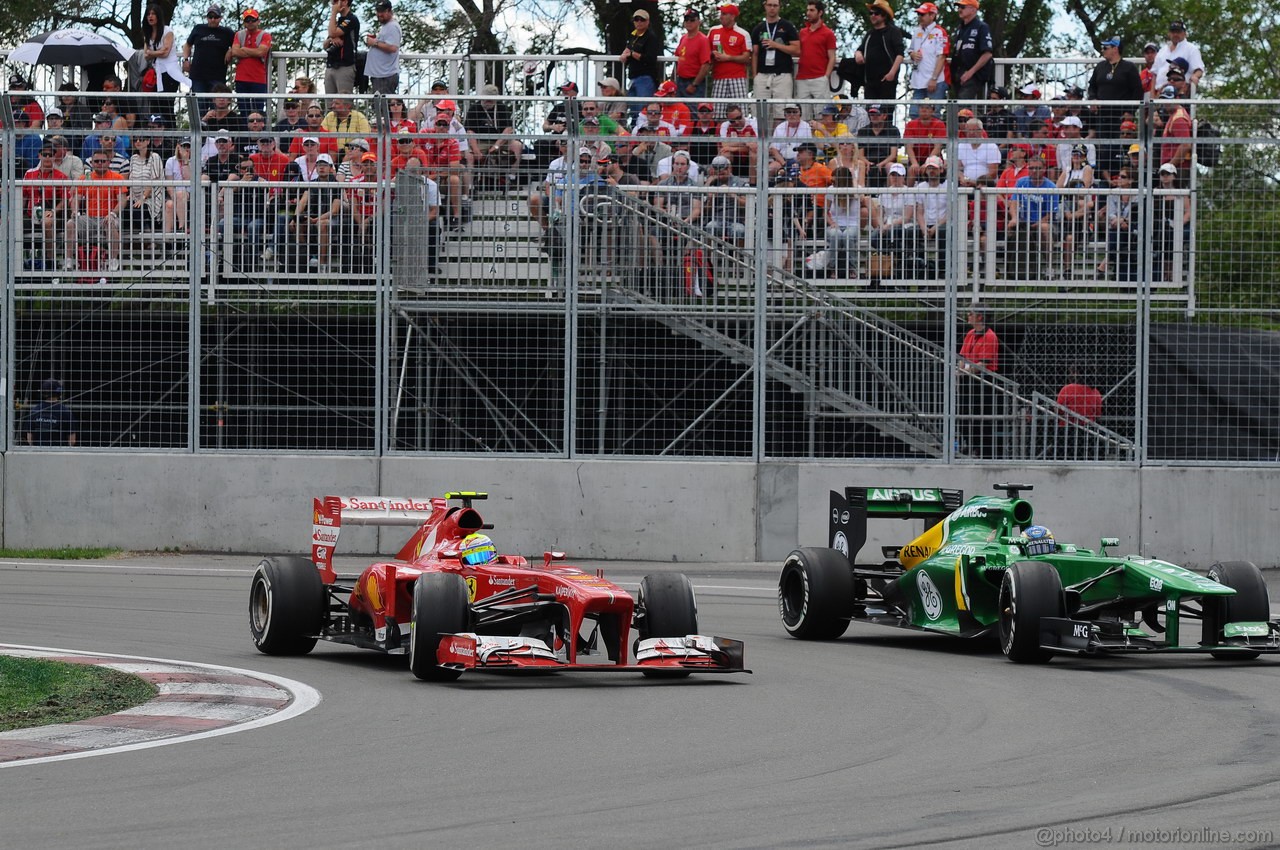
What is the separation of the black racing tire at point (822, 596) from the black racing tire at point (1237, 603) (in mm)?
2570

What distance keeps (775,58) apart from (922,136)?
4.13 m

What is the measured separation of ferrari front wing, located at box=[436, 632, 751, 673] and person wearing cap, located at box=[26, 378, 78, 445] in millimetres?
10362

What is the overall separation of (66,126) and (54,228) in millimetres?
1368

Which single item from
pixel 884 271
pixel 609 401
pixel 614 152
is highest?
pixel 614 152

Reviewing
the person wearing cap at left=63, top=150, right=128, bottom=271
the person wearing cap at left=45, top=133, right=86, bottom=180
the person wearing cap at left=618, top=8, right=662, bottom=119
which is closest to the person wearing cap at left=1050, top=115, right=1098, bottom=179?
the person wearing cap at left=618, top=8, right=662, bottom=119

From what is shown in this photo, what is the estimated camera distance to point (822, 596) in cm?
1327

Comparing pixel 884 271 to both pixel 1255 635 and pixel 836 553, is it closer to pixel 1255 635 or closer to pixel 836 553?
pixel 836 553

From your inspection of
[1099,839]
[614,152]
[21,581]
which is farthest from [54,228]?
[1099,839]

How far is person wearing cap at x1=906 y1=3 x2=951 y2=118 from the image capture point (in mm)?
22406

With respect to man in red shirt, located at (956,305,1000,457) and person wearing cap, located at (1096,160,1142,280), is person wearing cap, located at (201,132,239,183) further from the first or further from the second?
person wearing cap, located at (1096,160,1142,280)

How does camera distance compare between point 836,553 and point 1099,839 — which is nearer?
point 1099,839

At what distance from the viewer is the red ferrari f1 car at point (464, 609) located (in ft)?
34.6

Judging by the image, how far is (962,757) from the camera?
327 inches

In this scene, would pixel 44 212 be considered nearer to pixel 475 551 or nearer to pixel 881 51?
pixel 475 551
